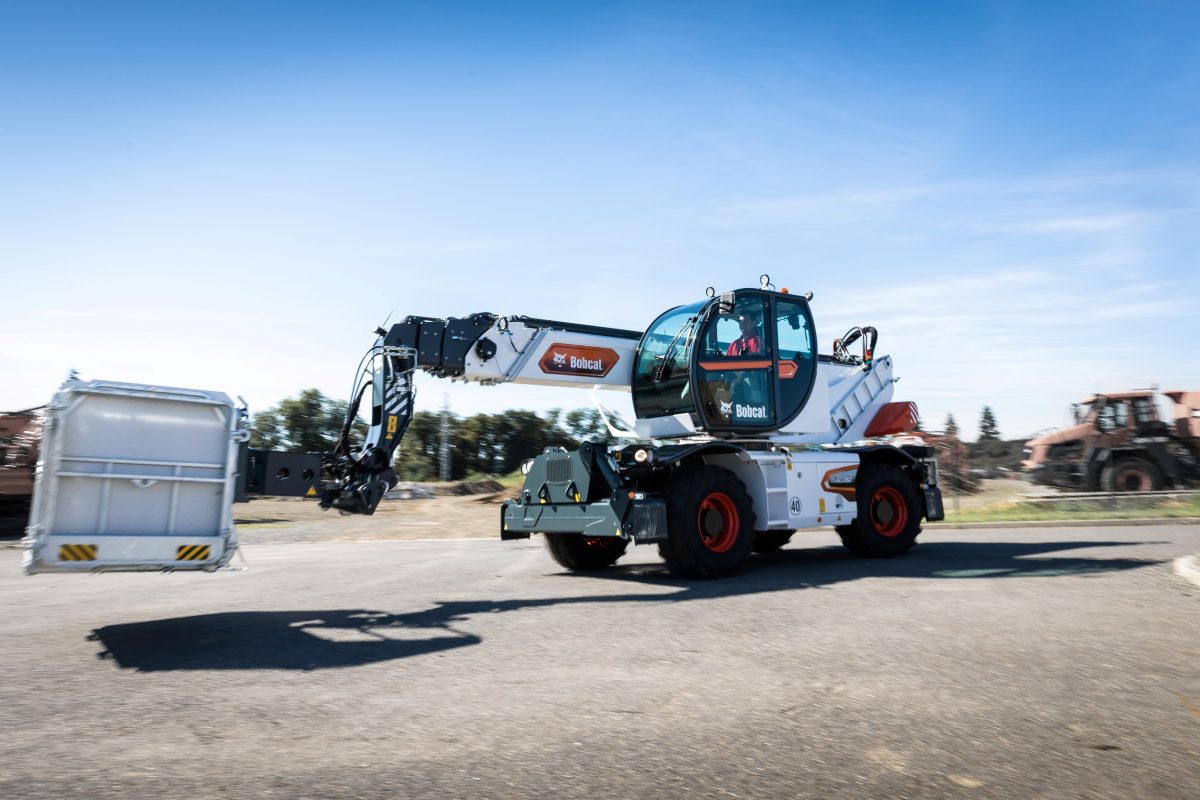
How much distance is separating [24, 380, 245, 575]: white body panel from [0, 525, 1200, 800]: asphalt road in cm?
70

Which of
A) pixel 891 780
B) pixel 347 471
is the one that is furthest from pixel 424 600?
pixel 891 780

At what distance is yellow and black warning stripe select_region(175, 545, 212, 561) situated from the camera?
7289 millimetres

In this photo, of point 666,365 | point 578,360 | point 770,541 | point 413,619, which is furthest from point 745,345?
point 413,619

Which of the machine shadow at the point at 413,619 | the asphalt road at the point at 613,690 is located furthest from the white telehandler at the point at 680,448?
the asphalt road at the point at 613,690

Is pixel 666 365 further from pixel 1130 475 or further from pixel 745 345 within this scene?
pixel 1130 475

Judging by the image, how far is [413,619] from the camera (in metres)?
7.77

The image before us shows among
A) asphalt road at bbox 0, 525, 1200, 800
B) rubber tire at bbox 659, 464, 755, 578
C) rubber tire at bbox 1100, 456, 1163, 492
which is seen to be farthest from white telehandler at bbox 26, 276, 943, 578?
rubber tire at bbox 1100, 456, 1163, 492

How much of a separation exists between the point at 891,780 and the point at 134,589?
9.34m

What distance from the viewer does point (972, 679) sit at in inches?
206

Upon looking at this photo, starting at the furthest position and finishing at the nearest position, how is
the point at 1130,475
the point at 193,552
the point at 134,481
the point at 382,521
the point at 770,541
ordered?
1. the point at 382,521
2. the point at 1130,475
3. the point at 770,541
4. the point at 193,552
5. the point at 134,481

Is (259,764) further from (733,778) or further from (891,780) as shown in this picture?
(891,780)

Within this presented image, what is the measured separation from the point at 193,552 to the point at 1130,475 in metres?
23.9

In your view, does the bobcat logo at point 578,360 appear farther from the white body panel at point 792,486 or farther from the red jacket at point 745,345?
the white body panel at point 792,486

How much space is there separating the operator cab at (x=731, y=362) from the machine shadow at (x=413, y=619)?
2157 millimetres
